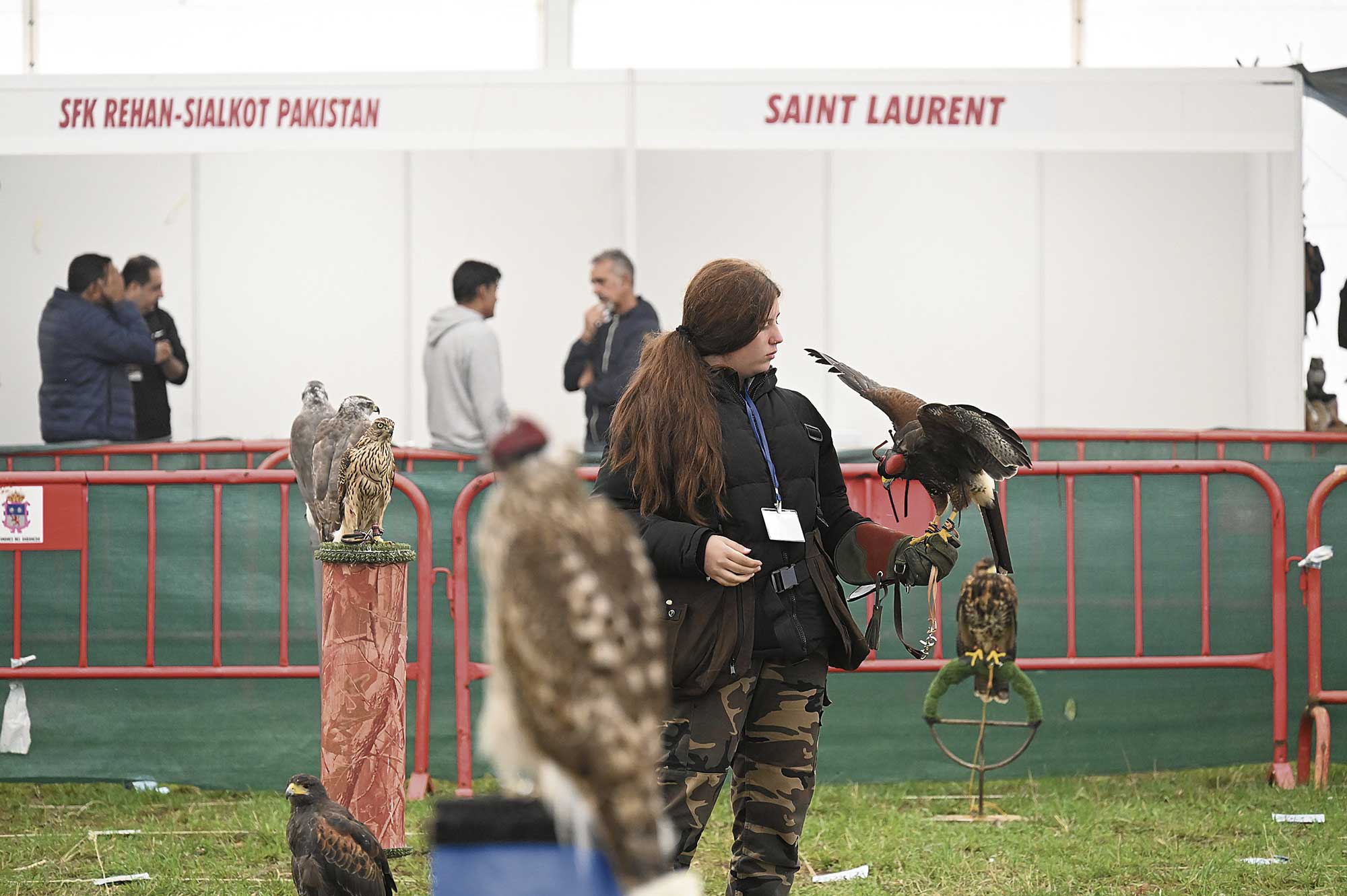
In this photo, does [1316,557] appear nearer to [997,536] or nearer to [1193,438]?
[1193,438]

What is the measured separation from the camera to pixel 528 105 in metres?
8.55

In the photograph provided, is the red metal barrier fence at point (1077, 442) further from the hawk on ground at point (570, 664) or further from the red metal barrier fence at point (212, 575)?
the hawk on ground at point (570, 664)

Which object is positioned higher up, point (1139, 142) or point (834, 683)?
point (1139, 142)

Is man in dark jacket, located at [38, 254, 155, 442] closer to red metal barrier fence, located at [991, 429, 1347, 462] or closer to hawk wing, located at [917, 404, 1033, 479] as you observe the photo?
red metal barrier fence, located at [991, 429, 1347, 462]

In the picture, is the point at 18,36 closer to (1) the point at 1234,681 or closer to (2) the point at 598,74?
(2) the point at 598,74

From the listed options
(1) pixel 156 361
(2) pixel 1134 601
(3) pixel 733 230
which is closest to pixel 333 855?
(2) pixel 1134 601

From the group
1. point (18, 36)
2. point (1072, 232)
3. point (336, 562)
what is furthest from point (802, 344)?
point (18, 36)

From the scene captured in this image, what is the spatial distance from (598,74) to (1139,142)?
11.7 ft

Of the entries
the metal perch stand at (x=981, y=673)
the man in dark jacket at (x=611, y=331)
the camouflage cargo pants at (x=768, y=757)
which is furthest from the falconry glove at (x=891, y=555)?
the man in dark jacket at (x=611, y=331)

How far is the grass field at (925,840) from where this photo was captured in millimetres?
4902

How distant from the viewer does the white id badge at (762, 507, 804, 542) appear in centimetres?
316

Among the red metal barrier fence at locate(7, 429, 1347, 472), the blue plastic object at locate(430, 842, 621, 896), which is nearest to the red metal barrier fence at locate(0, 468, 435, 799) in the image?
the red metal barrier fence at locate(7, 429, 1347, 472)

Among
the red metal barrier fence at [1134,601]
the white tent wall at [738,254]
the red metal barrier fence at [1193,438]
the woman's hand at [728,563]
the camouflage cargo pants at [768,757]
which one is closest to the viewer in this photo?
the woman's hand at [728,563]

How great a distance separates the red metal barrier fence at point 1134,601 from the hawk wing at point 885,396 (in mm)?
2572
